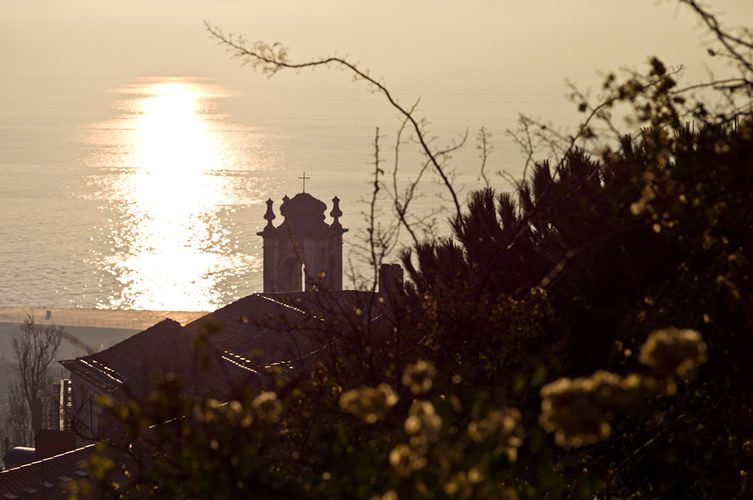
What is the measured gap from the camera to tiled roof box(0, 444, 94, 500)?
25250 millimetres

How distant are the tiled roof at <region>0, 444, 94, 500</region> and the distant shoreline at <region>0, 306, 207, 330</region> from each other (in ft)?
335

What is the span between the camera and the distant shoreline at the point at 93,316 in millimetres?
135250

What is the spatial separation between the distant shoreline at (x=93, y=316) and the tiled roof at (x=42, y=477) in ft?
335

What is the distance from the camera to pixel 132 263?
18000 cm

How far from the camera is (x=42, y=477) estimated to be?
2619 centimetres

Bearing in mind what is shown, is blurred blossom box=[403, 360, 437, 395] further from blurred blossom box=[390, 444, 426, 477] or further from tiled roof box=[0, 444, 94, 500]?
tiled roof box=[0, 444, 94, 500]

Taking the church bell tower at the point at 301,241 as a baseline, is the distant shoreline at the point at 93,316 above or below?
above

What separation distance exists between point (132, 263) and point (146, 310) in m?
31.1

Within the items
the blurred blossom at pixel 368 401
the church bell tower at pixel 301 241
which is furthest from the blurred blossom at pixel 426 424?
the church bell tower at pixel 301 241

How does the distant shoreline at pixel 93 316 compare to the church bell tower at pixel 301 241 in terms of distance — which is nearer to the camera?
the church bell tower at pixel 301 241

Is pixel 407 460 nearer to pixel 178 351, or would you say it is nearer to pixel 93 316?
pixel 178 351

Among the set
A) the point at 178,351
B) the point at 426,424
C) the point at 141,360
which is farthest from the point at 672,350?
the point at 141,360

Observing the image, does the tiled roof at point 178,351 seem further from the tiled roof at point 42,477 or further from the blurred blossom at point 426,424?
the blurred blossom at point 426,424

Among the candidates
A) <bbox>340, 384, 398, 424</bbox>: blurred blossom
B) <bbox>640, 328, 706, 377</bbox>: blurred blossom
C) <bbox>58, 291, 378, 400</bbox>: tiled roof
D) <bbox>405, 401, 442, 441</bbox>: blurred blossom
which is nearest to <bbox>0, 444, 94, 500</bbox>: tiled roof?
<bbox>58, 291, 378, 400</bbox>: tiled roof
